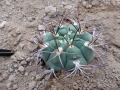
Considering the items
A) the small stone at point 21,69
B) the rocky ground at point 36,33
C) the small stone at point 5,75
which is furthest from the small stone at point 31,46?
the small stone at point 5,75

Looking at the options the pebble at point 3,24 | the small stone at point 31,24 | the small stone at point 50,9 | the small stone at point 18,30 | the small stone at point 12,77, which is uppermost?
the small stone at point 50,9

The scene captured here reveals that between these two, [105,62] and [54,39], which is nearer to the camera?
[54,39]

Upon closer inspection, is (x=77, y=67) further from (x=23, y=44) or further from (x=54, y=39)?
(x=23, y=44)

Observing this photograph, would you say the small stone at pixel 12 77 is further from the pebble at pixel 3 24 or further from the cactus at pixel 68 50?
the pebble at pixel 3 24

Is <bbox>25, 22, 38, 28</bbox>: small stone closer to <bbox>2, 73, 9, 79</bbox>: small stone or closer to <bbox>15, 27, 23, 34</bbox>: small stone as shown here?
<bbox>15, 27, 23, 34</bbox>: small stone

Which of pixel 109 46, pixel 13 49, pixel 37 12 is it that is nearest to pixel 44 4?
pixel 37 12

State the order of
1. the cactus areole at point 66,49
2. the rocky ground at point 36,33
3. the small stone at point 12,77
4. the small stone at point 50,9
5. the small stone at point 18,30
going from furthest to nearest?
the small stone at point 50,9, the small stone at point 18,30, the small stone at point 12,77, the rocky ground at point 36,33, the cactus areole at point 66,49
